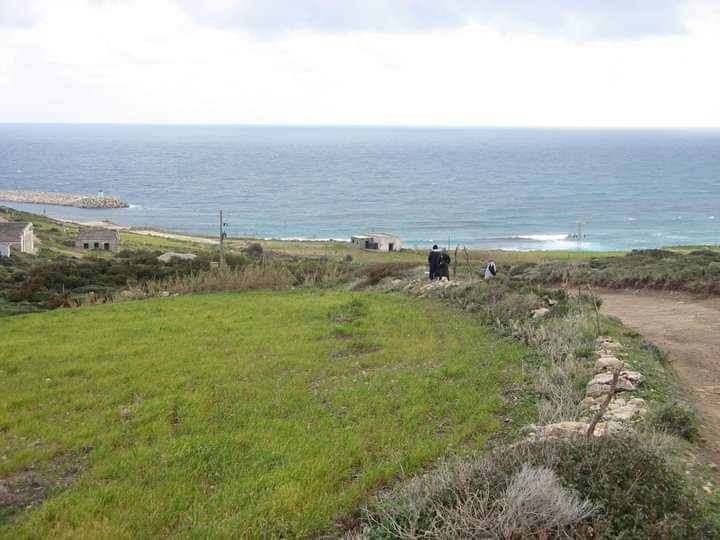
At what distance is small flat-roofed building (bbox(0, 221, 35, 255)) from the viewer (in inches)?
1850

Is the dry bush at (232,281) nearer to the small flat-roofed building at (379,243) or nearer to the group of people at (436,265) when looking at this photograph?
the group of people at (436,265)

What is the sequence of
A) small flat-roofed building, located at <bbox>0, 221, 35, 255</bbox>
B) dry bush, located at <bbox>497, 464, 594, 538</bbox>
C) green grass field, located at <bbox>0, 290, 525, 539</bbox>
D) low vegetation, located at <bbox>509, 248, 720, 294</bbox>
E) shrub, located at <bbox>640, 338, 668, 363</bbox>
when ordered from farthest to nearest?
small flat-roofed building, located at <bbox>0, 221, 35, 255</bbox>, low vegetation, located at <bbox>509, 248, 720, 294</bbox>, shrub, located at <bbox>640, 338, 668, 363</bbox>, green grass field, located at <bbox>0, 290, 525, 539</bbox>, dry bush, located at <bbox>497, 464, 594, 538</bbox>

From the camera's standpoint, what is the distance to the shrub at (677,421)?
7719 millimetres

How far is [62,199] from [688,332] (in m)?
128

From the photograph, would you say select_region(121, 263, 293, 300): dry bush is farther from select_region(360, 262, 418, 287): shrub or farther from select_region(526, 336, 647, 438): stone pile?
select_region(526, 336, 647, 438): stone pile

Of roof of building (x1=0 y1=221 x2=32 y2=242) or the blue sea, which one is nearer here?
roof of building (x1=0 y1=221 x2=32 y2=242)

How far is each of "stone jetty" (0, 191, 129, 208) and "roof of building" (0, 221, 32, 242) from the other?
234 feet

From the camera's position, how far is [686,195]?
13612 centimetres

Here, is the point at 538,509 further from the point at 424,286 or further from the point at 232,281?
the point at 232,281

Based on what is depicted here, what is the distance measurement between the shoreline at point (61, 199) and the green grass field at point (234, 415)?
110094mm

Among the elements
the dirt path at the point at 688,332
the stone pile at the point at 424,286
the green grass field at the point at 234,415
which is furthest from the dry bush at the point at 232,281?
the dirt path at the point at 688,332

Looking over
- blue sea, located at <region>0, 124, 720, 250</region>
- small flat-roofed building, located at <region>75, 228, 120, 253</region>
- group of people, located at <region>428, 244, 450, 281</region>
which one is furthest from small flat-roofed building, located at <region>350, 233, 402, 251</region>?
group of people, located at <region>428, 244, 450, 281</region>

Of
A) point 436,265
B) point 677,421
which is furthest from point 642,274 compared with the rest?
point 677,421

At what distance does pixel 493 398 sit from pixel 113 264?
1047 inches
